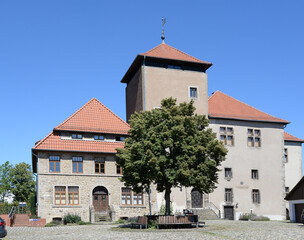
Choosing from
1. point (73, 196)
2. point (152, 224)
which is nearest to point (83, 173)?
point (73, 196)

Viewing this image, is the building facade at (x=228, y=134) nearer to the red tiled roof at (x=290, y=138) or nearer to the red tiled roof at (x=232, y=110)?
the red tiled roof at (x=232, y=110)

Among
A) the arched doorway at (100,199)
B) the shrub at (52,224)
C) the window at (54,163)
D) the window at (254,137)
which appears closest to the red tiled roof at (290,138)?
the window at (254,137)

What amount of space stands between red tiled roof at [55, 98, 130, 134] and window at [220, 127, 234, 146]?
1029 cm

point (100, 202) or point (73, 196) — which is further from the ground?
point (73, 196)

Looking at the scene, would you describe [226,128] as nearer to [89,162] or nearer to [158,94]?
[158,94]

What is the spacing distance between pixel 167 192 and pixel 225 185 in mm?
16106

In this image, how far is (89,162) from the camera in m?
37.0

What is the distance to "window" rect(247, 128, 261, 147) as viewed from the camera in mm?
44094

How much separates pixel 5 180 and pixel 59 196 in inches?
1679

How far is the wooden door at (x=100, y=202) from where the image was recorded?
36466 millimetres

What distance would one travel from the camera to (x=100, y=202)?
36.7 metres

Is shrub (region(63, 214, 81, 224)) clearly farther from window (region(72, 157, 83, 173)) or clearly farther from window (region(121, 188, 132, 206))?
window (region(121, 188, 132, 206))

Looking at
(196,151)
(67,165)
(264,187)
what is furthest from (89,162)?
(264,187)

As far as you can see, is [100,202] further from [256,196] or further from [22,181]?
[22,181]
